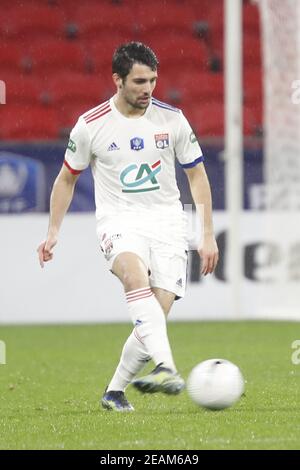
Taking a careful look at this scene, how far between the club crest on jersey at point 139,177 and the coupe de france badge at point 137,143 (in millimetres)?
88

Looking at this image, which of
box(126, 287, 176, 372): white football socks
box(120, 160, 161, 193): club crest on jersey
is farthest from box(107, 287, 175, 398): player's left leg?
box(120, 160, 161, 193): club crest on jersey

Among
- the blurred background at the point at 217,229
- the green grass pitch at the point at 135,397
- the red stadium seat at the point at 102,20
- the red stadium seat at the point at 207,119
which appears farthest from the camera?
the red stadium seat at the point at 102,20

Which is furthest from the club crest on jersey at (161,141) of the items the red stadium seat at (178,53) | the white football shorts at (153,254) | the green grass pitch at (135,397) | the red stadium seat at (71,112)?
the red stadium seat at (178,53)

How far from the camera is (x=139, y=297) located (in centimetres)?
627

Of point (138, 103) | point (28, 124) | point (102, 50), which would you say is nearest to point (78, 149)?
point (138, 103)

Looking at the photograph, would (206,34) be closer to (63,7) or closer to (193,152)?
(63,7)

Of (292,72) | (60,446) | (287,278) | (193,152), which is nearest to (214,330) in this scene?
(287,278)

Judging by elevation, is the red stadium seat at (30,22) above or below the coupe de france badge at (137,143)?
above

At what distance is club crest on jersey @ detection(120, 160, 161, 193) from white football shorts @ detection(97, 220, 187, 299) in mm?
→ 221

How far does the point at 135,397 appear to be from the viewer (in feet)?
25.0

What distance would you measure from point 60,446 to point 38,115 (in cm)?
1083

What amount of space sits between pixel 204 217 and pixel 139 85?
755mm

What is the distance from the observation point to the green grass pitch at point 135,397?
5.49m

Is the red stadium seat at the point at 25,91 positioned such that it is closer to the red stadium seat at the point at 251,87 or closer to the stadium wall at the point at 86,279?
the red stadium seat at the point at 251,87
